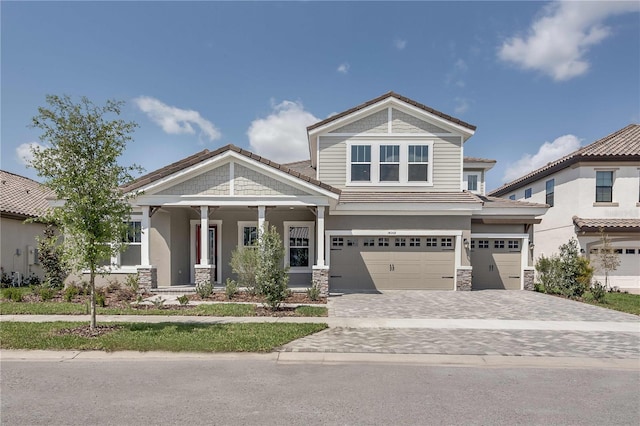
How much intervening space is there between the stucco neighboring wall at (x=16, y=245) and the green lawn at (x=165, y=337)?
33.2ft

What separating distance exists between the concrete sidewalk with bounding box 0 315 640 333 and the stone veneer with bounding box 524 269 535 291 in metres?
6.20

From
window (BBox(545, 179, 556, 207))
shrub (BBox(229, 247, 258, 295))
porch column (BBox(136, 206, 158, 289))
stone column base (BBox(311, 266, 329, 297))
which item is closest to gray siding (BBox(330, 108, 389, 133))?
stone column base (BBox(311, 266, 329, 297))

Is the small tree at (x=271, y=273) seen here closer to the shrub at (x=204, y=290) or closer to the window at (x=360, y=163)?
the shrub at (x=204, y=290)

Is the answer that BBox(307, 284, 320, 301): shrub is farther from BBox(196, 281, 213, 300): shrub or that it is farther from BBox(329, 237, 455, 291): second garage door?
BBox(196, 281, 213, 300): shrub

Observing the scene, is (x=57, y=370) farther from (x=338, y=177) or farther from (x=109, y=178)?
(x=338, y=177)

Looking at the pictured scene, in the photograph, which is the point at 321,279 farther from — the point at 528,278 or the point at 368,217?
the point at 528,278

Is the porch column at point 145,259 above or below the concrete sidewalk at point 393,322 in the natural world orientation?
above

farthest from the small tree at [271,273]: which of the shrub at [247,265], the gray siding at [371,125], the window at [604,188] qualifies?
the window at [604,188]

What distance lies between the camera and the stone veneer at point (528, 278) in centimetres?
1625

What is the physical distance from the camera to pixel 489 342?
25.8 feet

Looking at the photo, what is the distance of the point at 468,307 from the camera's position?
11.9 m

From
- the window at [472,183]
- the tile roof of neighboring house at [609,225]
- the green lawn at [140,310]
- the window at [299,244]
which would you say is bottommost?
the green lawn at [140,310]

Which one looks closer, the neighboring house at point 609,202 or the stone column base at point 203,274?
the stone column base at point 203,274

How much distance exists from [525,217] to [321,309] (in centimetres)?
1050
